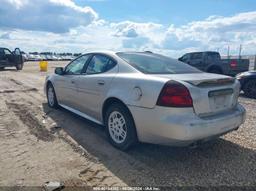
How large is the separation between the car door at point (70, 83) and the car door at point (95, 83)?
0.84 feet

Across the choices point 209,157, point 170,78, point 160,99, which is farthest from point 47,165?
point 209,157

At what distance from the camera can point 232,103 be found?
4.00m

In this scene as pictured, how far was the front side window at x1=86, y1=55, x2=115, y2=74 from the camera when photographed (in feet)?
15.1

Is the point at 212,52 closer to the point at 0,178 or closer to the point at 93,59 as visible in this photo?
the point at 93,59

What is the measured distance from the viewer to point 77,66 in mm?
5680

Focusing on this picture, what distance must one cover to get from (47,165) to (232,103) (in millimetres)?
2803

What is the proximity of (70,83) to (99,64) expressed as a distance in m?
1.09

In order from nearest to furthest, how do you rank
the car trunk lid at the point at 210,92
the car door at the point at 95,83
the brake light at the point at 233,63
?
the car trunk lid at the point at 210,92, the car door at the point at 95,83, the brake light at the point at 233,63

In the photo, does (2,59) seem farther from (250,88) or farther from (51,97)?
(250,88)

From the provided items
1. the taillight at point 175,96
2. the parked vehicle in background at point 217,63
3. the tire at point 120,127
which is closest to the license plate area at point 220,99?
the taillight at point 175,96

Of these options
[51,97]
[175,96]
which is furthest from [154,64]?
[51,97]

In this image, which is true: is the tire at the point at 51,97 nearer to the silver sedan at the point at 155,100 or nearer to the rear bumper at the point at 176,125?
the silver sedan at the point at 155,100

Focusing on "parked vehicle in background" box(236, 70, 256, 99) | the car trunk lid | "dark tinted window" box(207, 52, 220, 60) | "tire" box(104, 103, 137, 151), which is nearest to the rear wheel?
"tire" box(104, 103, 137, 151)

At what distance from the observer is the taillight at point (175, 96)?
3391 millimetres
